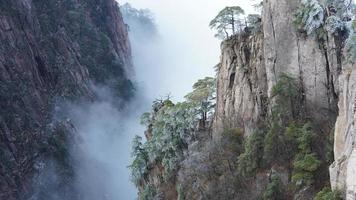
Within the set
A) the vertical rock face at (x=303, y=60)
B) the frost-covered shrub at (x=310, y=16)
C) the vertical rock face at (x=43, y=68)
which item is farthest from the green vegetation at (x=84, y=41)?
the frost-covered shrub at (x=310, y=16)

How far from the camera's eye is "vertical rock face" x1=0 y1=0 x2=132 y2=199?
340 feet

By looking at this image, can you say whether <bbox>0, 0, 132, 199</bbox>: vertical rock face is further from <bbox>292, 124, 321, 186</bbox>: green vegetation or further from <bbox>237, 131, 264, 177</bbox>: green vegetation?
<bbox>292, 124, 321, 186</bbox>: green vegetation

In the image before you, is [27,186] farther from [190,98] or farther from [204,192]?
[204,192]

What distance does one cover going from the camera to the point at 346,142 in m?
35.2

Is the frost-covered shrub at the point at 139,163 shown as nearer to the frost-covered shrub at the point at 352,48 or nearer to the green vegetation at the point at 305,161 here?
the green vegetation at the point at 305,161

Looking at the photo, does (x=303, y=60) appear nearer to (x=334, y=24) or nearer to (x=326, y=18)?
(x=326, y=18)

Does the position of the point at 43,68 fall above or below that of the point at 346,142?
above

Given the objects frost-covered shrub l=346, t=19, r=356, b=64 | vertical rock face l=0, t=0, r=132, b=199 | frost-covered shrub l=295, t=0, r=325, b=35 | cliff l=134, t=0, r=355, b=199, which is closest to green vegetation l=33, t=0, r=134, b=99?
vertical rock face l=0, t=0, r=132, b=199

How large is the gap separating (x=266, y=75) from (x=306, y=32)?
571cm

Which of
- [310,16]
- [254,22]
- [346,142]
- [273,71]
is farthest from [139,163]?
[346,142]

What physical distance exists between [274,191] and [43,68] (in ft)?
277

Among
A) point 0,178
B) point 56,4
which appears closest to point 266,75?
point 0,178

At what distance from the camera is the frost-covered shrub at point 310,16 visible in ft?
177

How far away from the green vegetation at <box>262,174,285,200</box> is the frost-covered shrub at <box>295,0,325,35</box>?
49.2ft
